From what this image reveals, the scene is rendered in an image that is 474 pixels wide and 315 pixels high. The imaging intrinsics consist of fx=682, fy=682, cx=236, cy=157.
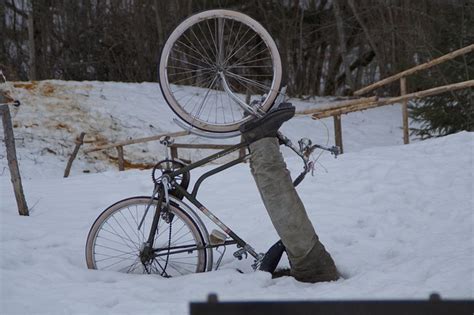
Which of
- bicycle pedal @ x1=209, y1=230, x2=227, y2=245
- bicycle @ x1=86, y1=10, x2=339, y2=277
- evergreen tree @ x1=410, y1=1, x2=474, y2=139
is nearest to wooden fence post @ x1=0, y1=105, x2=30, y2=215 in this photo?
bicycle @ x1=86, y1=10, x2=339, y2=277

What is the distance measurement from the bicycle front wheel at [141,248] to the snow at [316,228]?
15 cm

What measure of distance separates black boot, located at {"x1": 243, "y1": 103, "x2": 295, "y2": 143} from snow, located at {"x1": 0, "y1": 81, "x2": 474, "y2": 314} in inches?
33.7

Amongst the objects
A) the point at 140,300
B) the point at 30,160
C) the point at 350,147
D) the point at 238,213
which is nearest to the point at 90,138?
the point at 30,160

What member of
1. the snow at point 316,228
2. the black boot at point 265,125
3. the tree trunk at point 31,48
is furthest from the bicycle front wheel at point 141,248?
the tree trunk at point 31,48

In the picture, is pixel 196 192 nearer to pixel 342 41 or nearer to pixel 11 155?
pixel 11 155

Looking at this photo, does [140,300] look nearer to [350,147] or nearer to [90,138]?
[90,138]

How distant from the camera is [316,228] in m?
5.19

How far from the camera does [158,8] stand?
18.9 meters

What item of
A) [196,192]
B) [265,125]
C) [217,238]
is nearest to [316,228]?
[217,238]

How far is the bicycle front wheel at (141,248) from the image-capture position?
169 inches

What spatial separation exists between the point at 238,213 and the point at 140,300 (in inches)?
85.2

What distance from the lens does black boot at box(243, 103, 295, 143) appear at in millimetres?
4043

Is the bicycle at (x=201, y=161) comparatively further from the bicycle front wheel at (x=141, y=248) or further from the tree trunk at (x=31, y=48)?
the tree trunk at (x=31, y=48)

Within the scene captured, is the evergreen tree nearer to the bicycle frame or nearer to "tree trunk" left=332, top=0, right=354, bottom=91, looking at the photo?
"tree trunk" left=332, top=0, right=354, bottom=91
